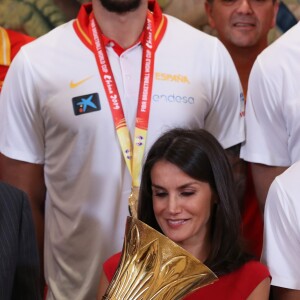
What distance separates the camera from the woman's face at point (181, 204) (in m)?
2.54

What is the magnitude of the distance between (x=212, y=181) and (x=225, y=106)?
508 mm

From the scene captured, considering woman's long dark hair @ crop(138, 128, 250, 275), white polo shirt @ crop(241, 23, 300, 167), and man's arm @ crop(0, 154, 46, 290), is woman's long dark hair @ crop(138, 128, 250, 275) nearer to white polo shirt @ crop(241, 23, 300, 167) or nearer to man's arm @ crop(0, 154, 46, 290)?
white polo shirt @ crop(241, 23, 300, 167)

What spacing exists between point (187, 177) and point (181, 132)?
0.18 m

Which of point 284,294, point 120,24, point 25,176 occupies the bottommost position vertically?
point 284,294

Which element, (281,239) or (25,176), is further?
(25,176)

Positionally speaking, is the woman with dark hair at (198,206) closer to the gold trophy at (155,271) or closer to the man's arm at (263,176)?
the gold trophy at (155,271)

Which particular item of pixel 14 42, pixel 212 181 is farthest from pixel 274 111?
pixel 14 42

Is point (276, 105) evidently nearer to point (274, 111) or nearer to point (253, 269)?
point (274, 111)

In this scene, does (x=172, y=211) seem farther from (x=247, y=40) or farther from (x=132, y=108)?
(x=247, y=40)

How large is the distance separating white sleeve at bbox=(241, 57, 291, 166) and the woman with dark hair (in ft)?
0.98

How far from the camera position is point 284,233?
8.02ft

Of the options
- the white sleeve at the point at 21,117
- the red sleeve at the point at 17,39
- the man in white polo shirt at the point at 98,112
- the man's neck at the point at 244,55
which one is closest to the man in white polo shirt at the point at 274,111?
the man in white polo shirt at the point at 98,112

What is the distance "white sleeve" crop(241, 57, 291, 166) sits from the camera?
2.84 metres

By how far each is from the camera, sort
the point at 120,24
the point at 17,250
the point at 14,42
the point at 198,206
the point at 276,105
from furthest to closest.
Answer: the point at 14,42, the point at 120,24, the point at 276,105, the point at 198,206, the point at 17,250
